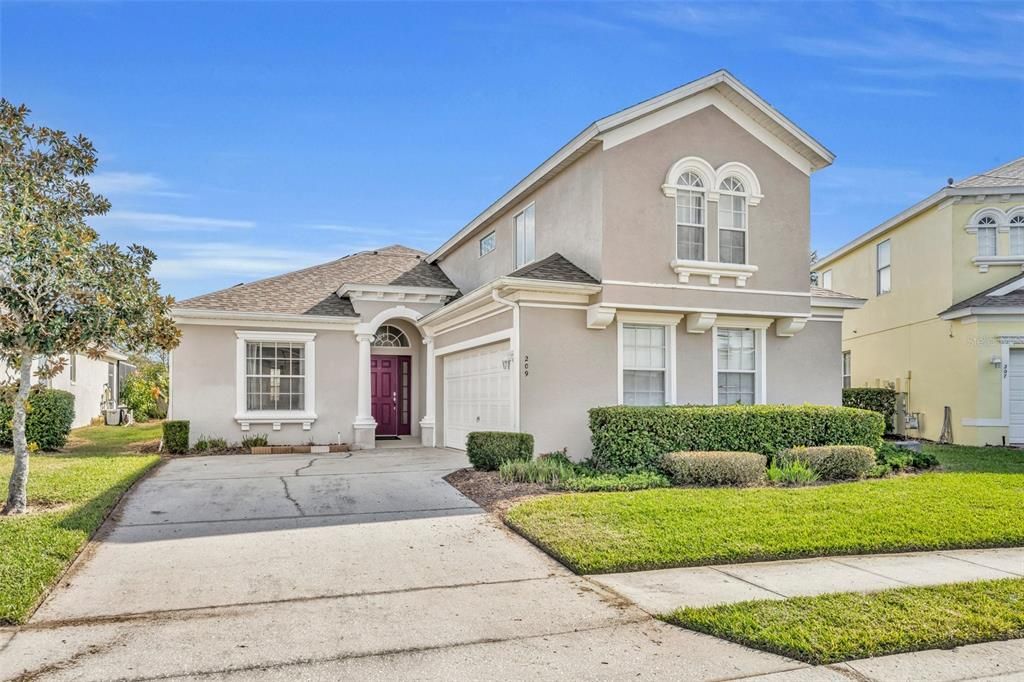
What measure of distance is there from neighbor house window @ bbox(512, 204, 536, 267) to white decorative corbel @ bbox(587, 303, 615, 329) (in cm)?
316

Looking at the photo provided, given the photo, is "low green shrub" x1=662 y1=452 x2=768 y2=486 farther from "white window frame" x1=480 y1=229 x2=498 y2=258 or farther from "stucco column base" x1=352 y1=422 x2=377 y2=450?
"stucco column base" x1=352 y1=422 x2=377 y2=450

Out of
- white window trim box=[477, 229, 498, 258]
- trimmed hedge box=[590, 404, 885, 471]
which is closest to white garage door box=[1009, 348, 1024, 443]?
trimmed hedge box=[590, 404, 885, 471]

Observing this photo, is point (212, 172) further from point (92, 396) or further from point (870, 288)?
point (870, 288)

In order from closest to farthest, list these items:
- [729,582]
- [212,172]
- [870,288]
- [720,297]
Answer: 1. [729,582]
2. [720,297]
3. [212,172]
4. [870,288]

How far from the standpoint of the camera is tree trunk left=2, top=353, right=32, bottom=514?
892 centimetres

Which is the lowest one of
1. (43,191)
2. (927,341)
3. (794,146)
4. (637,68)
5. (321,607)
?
(321,607)

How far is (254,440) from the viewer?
17172mm

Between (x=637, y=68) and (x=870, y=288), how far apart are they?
12.1 metres

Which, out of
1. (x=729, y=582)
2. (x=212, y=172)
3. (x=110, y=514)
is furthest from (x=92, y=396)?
(x=729, y=582)

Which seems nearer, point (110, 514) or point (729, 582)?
point (729, 582)

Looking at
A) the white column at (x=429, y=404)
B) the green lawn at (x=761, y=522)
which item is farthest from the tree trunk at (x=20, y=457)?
the white column at (x=429, y=404)

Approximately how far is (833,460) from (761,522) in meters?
4.21

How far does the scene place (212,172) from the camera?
18906 mm

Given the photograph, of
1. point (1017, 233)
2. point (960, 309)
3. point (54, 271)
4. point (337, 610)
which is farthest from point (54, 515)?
point (1017, 233)
